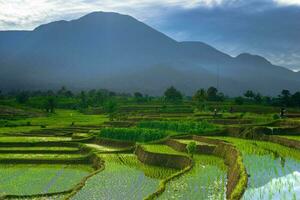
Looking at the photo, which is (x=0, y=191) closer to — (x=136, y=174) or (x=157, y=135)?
(x=136, y=174)

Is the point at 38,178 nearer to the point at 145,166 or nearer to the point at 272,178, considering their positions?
the point at 145,166

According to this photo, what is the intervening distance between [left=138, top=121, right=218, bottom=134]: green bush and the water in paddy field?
14.3 m

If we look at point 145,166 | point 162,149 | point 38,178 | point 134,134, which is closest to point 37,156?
point 38,178

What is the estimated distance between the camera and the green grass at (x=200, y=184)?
1557 centimetres

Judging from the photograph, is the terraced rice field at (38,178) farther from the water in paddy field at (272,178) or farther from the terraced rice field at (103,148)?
the water in paddy field at (272,178)

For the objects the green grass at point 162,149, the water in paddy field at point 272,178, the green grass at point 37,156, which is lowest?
the green grass at point 37,156

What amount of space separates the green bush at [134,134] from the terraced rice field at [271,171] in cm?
1092

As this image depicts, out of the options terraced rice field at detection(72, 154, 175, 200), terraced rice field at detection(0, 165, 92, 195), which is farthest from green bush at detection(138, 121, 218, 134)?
terraced rice field at detection(0, 165, 92, 195)

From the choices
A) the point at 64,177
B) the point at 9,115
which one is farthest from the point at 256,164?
the point at 9,115

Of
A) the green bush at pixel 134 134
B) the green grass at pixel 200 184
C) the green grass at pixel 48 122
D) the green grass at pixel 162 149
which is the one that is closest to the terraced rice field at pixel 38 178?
the green grass at pixel 162 149

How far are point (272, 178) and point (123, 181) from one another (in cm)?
791

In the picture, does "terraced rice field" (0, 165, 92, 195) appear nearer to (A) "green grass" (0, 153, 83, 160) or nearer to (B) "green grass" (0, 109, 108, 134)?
(A) "green grass" (0, 153, 83, 160)

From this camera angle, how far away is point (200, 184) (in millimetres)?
17453

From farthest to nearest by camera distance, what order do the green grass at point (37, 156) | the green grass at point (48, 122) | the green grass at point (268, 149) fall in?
the green grass at point (48, 122) < the green grass at point (37, 156) < the green grass at point (268, 149)
